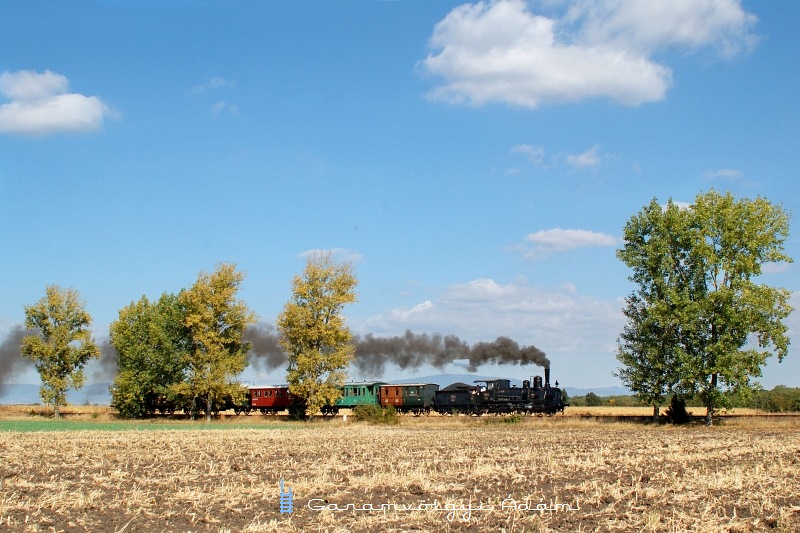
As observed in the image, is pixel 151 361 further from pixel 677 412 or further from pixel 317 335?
pixel 677 412

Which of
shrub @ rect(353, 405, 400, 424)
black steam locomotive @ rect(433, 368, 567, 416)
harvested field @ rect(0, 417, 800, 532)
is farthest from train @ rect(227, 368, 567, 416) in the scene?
harvested field @ rect(0, 417, 800, 532)

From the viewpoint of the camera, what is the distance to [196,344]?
6850cm

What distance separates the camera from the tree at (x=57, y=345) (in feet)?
233

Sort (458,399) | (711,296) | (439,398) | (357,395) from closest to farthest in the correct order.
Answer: (711,296), (458,399), (439,398), (357,395)

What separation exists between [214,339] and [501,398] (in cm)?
2692

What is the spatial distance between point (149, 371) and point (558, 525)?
62412 mm

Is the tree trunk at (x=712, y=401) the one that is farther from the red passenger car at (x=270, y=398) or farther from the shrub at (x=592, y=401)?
the shrub at (x=592, y=401)

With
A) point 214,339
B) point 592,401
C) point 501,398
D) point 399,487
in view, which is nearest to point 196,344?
point 214,339

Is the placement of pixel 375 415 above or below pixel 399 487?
below

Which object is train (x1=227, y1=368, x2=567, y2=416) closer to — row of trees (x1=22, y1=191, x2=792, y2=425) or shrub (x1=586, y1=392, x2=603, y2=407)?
row of trees (x1=22, y1=191, x2=792, y2=425)

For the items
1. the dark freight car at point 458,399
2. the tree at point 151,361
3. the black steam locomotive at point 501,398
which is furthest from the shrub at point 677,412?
the tree at point 151,361

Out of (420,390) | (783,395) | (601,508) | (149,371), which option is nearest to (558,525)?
(601,508)

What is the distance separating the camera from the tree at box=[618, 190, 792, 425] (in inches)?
1889

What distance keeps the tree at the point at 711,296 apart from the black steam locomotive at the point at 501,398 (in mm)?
12980
